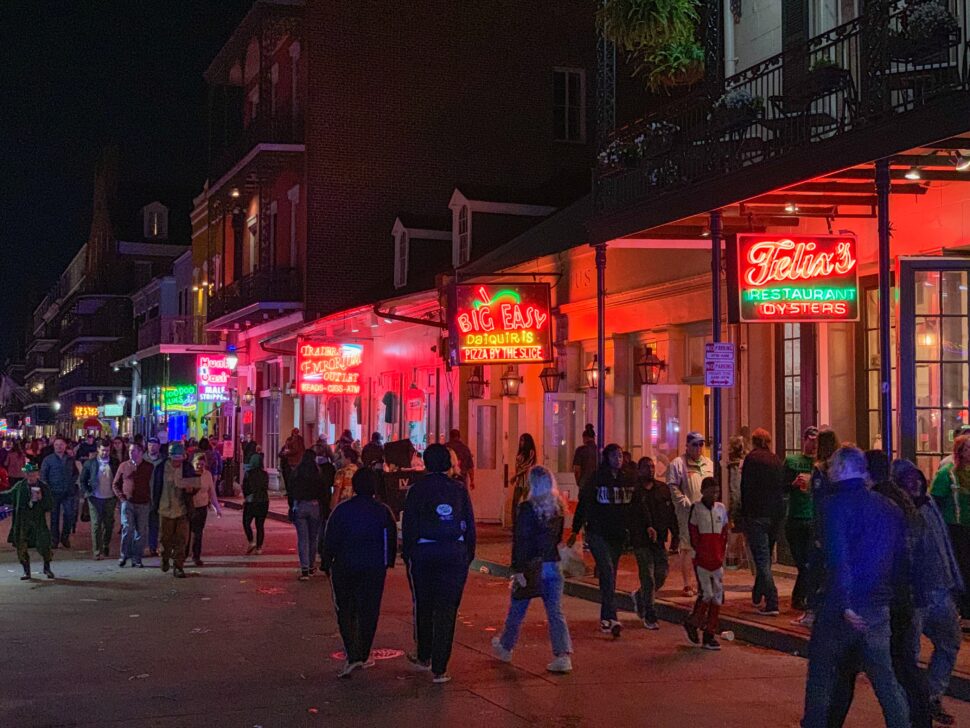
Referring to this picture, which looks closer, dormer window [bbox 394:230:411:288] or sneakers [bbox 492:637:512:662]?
sneakers [bbox 492:637:512:662]

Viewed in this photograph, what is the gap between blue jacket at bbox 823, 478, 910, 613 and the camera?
22.7 ft

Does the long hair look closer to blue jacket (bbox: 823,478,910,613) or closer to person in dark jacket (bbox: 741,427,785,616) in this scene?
person in dark jacket (bbox: 741,427,785,616)

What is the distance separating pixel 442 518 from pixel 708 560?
9.11 ft

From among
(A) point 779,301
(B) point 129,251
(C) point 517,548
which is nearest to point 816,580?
(C) point 517,548

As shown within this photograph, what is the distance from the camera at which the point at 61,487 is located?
21.4m

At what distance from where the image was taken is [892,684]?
7027mm

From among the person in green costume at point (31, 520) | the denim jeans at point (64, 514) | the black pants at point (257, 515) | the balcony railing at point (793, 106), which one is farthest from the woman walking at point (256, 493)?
the balcony railing at point (793, 106)

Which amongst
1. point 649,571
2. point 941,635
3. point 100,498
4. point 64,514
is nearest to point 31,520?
point 100,498

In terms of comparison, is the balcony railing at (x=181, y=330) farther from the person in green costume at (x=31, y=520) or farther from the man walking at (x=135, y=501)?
the person in green costume at (x=31, y=520)

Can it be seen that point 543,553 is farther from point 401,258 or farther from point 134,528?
point 401,258

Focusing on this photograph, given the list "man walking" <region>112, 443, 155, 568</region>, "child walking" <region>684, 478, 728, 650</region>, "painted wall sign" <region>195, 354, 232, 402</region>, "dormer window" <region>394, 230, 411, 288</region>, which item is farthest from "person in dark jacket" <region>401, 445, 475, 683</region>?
"painted wall sign" <region>195, 354, 232, 402</region>

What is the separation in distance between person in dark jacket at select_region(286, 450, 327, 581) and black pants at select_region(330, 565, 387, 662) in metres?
6.98

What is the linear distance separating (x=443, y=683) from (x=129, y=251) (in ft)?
209

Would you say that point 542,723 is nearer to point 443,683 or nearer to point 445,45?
point 443,683
